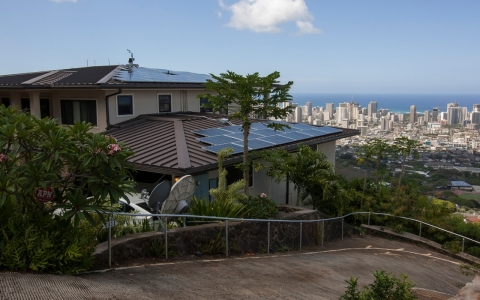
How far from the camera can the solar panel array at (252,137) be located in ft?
51.1

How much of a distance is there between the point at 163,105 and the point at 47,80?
17.9ft

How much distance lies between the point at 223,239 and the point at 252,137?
797cm

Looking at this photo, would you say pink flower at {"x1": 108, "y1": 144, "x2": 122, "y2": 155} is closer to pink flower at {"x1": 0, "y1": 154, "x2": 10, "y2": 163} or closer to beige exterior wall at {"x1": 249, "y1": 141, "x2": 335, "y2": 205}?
pink flower at {"x1": 0, "y1": 154, "x2": 10, "y2": 163}

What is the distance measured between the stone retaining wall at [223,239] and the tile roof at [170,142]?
3.07 metres

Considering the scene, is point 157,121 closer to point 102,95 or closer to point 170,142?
point 102,95

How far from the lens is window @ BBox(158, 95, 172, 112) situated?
2095 centimetres

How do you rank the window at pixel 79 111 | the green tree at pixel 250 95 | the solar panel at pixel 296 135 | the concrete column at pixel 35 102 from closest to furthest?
1. the green tree at pixel 250 95
2. the solar panel at pixel 296 135
3. the window at pixel 79 111
4. the concrete column at pixel 35 102

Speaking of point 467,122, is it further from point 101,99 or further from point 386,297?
point 386,297

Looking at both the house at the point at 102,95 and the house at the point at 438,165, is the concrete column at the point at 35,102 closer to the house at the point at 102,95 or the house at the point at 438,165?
the house at the point at 102,95

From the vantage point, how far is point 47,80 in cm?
2047

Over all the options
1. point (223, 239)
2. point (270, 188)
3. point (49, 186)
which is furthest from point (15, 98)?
point (49, 186)

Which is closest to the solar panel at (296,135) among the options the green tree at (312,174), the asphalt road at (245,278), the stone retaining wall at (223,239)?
the green tree at (312,174)

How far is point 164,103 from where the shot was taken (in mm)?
21172

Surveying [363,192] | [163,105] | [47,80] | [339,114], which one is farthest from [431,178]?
[339,114]
